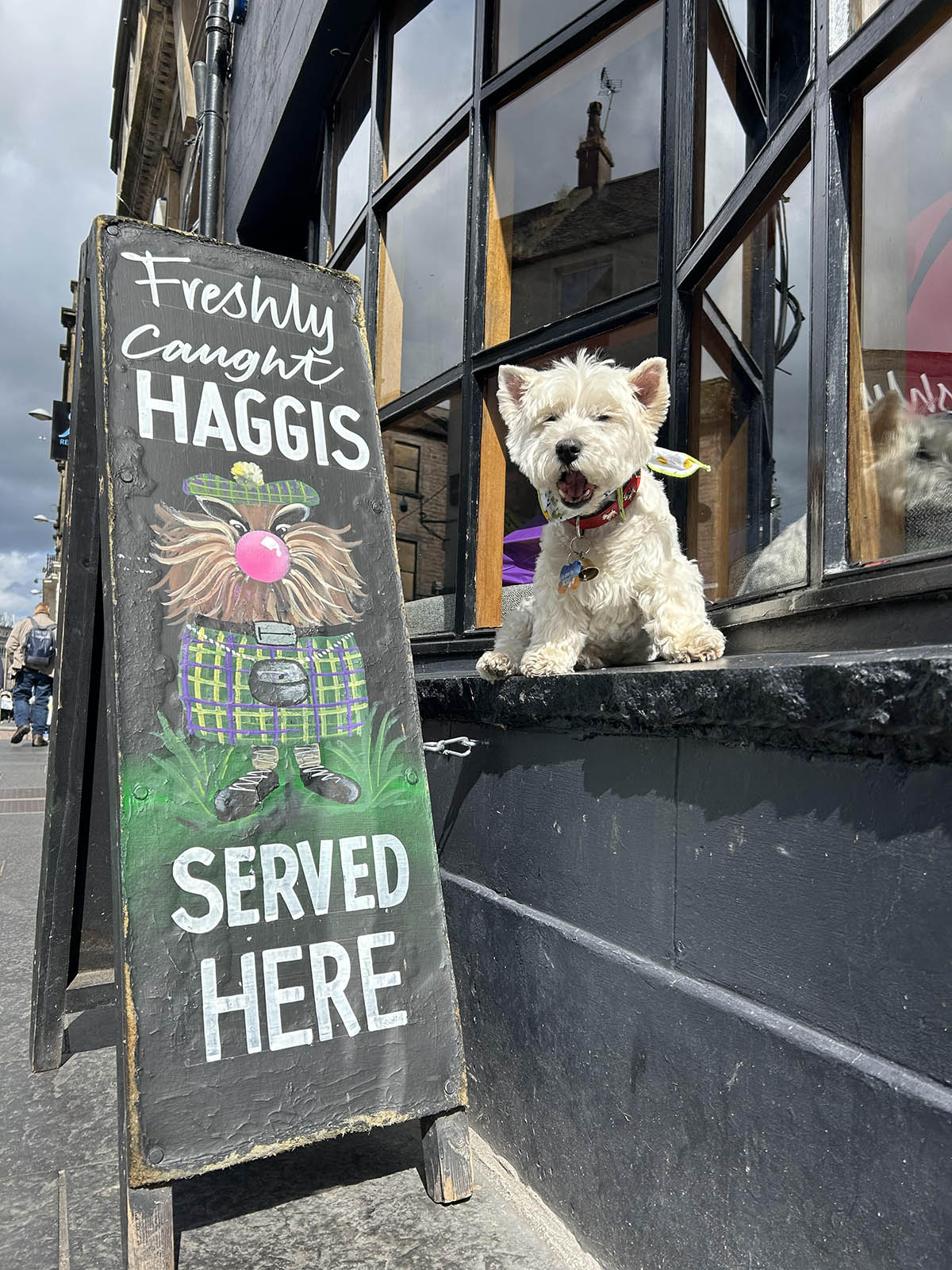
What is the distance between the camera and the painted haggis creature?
2.28 m

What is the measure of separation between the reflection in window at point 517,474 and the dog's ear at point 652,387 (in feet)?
3.32

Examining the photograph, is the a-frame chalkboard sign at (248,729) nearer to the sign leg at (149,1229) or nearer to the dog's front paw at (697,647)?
the sign leg at (149,1229)

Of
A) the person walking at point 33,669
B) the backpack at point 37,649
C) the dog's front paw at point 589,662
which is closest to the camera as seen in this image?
the dog's front paw at point 589,662

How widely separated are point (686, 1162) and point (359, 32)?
22.6ft

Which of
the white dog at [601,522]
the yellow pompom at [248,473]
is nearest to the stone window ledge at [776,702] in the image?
the white dog at [601,522]

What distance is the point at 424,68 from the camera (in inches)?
213

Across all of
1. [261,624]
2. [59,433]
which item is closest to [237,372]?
[261,624]

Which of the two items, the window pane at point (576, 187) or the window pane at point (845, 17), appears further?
the window pane at point (576, 187)

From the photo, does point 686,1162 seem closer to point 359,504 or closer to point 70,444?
point 359,504

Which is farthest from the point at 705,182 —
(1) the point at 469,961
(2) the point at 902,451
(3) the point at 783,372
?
(1) the point at 469,961

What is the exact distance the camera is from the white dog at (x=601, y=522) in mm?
2523

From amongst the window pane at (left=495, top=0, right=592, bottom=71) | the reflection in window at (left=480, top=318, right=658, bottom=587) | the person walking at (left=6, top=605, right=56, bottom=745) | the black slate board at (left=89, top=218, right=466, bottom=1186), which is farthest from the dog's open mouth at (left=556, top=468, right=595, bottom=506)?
the person walking at (left=6, top=605, right=56, bottom=745)

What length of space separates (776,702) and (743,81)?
110 inches

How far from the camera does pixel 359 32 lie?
242 inches
